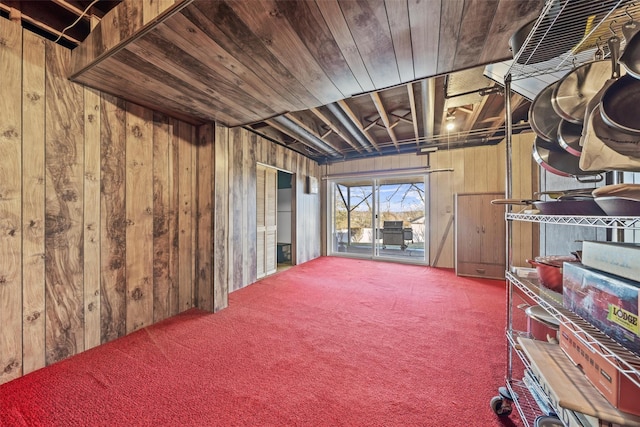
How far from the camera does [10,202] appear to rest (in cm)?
148

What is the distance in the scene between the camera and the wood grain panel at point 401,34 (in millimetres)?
1141

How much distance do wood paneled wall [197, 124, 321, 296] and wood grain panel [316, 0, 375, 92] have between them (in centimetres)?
163

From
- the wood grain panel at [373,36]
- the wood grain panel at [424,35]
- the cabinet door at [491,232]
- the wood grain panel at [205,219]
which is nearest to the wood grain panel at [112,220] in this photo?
the wood grain panel at [205,219]

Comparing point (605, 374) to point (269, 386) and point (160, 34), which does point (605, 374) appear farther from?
point (160, 34)

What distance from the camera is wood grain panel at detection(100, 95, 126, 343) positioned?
1.91 meters

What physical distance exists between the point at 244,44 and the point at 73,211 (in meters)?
1.76

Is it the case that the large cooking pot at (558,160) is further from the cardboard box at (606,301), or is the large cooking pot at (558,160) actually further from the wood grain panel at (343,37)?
the wood grain panel at (343,37)

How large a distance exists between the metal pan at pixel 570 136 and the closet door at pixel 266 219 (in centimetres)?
351

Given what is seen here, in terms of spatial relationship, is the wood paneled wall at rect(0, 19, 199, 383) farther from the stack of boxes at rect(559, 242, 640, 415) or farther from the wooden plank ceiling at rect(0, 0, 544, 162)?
the stack of boxes at rect(559, 242, 640, 415)

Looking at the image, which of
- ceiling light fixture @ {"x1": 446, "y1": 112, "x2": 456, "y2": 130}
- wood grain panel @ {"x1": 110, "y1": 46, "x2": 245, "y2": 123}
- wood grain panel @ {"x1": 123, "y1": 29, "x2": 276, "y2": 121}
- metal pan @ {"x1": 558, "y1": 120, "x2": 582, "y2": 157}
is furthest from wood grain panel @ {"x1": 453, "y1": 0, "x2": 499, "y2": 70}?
ceiling light fixture @ {"x1": 446, "y1": 112, "x2": 456, "y2": 130}

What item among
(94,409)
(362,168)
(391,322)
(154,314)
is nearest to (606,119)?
(391,322)

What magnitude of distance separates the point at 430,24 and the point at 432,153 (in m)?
3.84

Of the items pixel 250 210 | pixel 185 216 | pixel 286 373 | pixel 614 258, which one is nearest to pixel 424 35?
pixel 614 258

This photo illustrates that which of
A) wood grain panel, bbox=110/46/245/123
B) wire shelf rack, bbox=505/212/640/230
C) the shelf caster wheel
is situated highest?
wood grain panel, bbox=110/46/245/123
